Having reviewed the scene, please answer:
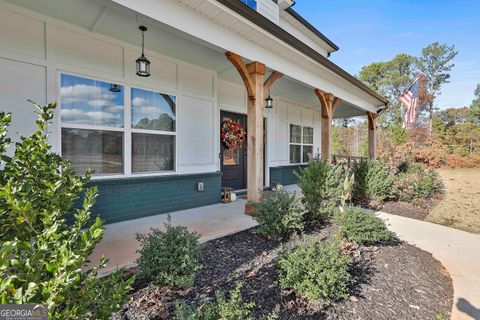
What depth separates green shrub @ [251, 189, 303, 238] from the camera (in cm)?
355

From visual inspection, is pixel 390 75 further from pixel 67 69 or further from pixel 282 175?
pixel 67 69

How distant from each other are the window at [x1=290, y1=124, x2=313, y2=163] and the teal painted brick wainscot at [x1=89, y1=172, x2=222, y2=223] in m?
4.26

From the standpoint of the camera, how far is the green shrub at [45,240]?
0.93m

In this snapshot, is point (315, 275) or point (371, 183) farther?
point (371, 183)

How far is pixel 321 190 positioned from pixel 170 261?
9.88 ft

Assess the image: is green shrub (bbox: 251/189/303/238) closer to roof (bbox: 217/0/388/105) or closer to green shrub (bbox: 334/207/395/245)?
green shrub (bbox: 334/207/395/245)

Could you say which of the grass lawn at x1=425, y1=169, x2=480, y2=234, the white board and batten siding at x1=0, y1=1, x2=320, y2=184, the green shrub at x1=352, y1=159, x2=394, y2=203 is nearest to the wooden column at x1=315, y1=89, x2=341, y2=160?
the green shrub at x1=352, y1=159, x2=394, y2=203

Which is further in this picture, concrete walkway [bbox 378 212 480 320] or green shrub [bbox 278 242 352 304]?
concrete walkway [bbox 378 212 480 320]

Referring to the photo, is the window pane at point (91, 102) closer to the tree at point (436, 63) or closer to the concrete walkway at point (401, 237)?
the concrete walkway at point (401, 237)

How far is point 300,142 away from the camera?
9.53 meters

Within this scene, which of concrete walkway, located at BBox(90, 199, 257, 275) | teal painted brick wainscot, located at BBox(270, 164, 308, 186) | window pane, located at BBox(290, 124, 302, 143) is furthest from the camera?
window pane, located at BBox(290, 124, 302, 143)

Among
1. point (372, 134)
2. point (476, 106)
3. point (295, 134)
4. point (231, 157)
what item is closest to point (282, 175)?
point (295, 134)

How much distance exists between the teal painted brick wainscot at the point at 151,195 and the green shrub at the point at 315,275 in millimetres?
3083

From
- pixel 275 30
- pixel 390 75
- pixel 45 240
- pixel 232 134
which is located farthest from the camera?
pixel 390 75
